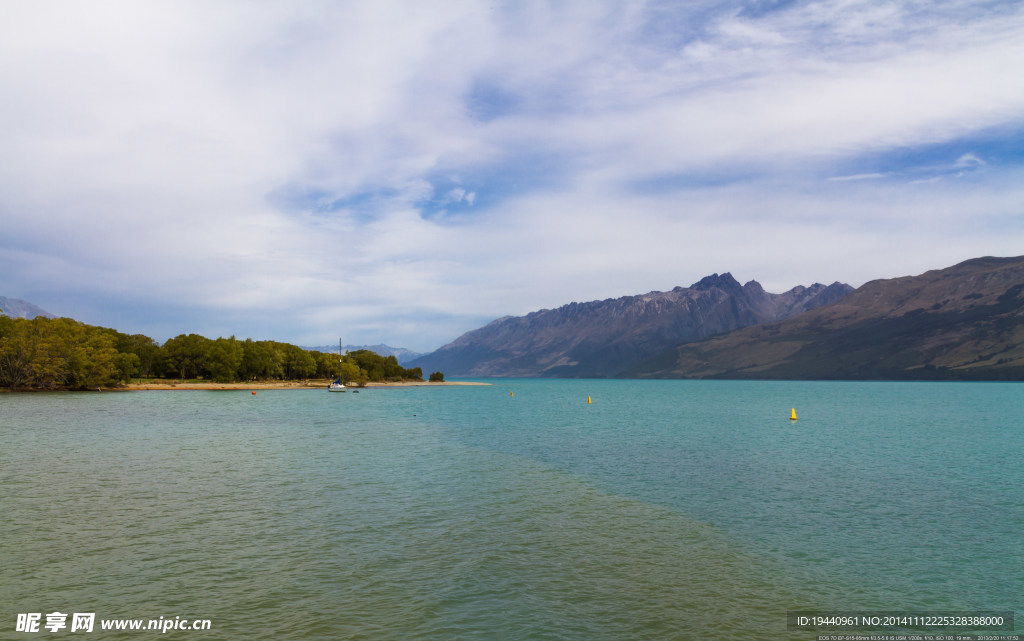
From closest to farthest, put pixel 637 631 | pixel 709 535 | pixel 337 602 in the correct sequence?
pixel 637 631 < pixel 337 602 < pixel 709 535

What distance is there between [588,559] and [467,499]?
46.0 ft

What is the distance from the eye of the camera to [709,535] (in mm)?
29969

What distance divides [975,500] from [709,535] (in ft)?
75.3

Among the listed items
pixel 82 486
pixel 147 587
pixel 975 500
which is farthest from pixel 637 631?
pixel 82 486

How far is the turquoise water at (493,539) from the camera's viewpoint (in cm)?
1966

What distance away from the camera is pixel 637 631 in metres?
18.3

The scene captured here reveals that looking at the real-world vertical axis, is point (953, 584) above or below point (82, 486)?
below

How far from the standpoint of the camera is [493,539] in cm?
2848

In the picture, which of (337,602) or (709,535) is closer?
(337,602)

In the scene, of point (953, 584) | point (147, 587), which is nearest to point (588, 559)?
point (953, 584)

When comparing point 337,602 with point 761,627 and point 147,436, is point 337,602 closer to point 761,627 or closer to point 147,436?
point 761,627

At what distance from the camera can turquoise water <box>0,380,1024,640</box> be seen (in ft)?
64.5

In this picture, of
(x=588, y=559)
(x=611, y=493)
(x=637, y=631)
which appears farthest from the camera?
(x=611, y=493)

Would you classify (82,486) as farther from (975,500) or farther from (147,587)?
(975,500)
